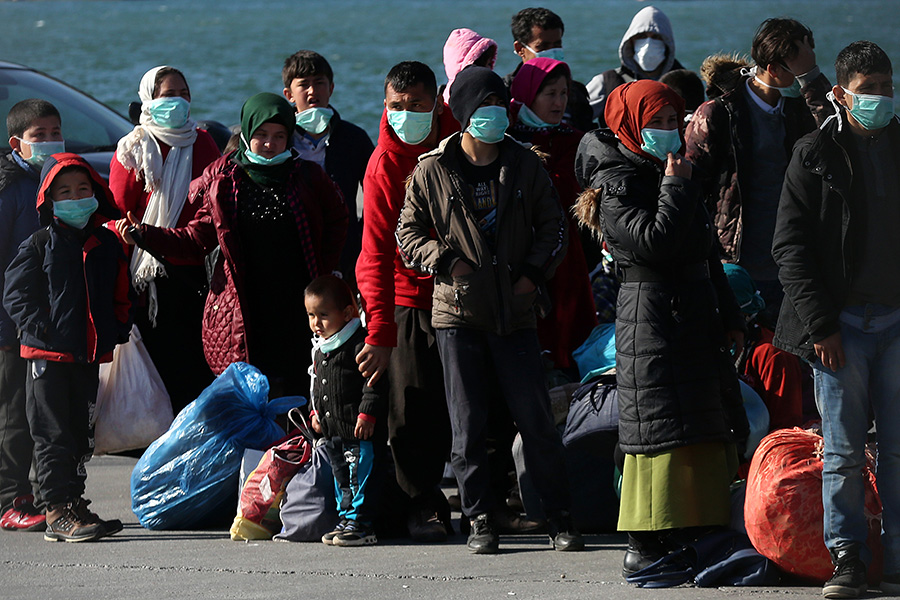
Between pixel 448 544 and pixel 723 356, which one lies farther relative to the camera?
pixel 448 544

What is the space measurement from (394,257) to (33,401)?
1.78 meters

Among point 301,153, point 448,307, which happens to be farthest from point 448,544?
point 301,153

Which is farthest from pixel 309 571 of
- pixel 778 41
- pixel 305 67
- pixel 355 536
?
pixel 778 41

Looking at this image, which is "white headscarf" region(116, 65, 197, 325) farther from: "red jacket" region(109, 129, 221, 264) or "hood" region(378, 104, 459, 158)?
"hood" region(378, 104, 459, 158)

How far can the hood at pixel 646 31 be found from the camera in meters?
8.73

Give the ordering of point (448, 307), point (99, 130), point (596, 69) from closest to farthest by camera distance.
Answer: point (448, 307)
point (99, 130)
point (596, 69)

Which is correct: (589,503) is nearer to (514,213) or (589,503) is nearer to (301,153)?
(514,213)

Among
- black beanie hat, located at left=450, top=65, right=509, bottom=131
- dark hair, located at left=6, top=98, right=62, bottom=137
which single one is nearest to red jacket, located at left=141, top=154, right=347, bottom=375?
dark hair, located at left=6, top=98, right=62, bottom=137

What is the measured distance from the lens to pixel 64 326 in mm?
6375

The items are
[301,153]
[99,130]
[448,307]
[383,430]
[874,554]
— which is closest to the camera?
[874,554]

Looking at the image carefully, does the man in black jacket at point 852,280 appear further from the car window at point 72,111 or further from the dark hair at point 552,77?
the car window at point 72,111

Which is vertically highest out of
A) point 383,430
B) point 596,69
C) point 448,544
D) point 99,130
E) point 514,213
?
point 596,69

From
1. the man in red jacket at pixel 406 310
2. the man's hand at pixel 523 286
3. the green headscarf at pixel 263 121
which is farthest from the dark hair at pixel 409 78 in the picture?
the man's hand at pixel 523 286

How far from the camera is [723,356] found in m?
5.30
